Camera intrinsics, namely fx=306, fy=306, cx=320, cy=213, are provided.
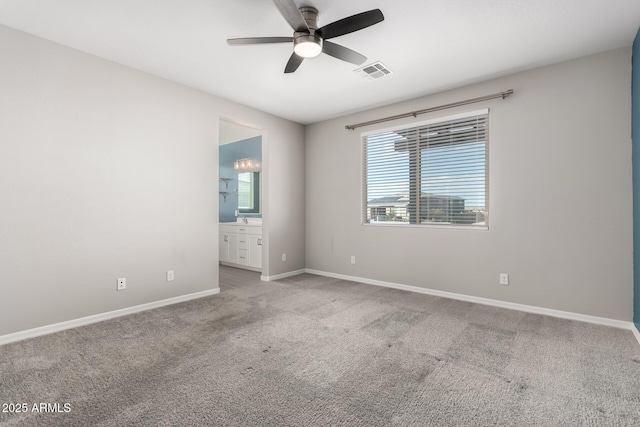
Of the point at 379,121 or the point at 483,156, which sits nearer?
the point at 483,156

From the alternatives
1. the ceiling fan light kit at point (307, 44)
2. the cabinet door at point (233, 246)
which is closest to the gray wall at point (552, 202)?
the ceiling fan light kit at point (307, 44)

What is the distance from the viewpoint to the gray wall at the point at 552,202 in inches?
109

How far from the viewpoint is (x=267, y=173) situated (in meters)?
4.70

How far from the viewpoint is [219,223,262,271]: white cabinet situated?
5.26 m

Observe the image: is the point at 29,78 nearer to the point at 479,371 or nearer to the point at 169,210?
the point at 169,210

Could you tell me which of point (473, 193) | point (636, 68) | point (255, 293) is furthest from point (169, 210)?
point (636, 68)

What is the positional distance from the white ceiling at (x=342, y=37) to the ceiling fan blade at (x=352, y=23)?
181 millimetres

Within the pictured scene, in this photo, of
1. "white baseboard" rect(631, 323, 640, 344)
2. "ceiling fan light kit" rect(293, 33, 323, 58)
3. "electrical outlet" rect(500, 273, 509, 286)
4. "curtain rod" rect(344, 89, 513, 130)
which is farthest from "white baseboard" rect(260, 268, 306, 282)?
"white baseboard" rect(631, 323, 640, 344)

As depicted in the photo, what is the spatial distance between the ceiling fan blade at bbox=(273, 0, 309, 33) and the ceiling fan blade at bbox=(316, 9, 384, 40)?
6.5 inches

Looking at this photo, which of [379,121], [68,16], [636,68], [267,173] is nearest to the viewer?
[68,16]

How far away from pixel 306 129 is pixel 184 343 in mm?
3884

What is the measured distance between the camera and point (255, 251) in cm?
529

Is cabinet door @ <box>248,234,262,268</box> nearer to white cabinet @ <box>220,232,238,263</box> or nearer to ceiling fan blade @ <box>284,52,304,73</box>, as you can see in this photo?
white cabinet @ <box>220,232,238,263</box>

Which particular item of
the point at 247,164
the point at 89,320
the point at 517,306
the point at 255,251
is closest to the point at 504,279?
the point at 517,306
